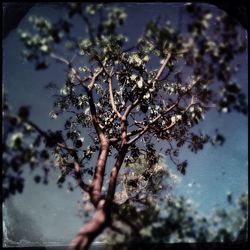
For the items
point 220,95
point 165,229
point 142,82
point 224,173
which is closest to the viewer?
point 165,229

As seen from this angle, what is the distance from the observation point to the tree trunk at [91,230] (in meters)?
4.57

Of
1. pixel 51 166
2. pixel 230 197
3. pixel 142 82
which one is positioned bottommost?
pixel 230 197

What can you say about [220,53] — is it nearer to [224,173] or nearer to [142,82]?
[142,82]

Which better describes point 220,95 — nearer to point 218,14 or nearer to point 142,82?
point 218,14

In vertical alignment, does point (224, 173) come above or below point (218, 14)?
below

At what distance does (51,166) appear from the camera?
18.6ft

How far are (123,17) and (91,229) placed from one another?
3.11 metres

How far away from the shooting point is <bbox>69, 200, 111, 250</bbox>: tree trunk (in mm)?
4573

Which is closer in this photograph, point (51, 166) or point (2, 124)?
point (2, 124)

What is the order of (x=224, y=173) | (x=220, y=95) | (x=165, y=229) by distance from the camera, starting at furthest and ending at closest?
(x=224, y=173), (x=220, y=95), (x=165, y=229)

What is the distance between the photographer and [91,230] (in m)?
4.71

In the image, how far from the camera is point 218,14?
5.45 meters

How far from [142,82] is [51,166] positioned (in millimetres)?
3690

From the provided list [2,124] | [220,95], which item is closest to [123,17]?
[220,95]
